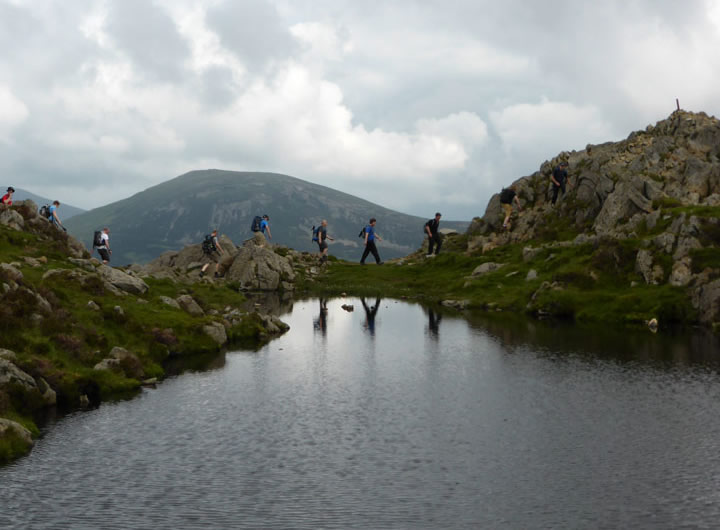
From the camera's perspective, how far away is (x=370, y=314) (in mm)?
72438

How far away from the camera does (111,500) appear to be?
21.4m

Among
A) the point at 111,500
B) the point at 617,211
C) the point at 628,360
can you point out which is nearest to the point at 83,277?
the point at 111,500

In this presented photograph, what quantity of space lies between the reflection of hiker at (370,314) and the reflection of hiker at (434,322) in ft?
17.1

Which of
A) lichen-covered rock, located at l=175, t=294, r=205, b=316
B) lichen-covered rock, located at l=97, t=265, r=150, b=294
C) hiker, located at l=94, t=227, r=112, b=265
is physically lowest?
lichen-covered rock, located at l=175, t=294, r=205, b=316

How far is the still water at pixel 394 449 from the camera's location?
20.5m

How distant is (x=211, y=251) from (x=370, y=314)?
3603cm

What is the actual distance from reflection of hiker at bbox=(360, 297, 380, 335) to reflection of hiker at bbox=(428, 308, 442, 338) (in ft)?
17.1

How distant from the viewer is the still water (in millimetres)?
20484

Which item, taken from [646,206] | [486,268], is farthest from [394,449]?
[646,206]

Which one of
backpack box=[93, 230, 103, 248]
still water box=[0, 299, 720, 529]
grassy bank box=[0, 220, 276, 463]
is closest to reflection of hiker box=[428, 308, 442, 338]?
still water box=[0, 299, 720, 529]

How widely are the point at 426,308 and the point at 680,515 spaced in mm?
57376

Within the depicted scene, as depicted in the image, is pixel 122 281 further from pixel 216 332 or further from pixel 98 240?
pixel 98 240

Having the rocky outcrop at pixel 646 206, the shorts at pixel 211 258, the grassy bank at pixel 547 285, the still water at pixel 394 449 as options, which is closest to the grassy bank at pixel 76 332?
the still water at pixel 394 449

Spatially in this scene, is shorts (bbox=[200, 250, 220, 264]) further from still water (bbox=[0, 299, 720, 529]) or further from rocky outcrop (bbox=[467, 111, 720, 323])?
still water (bbox=[0, 299, 720, 529])
